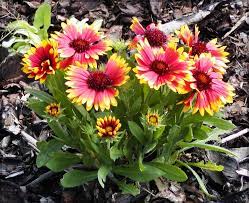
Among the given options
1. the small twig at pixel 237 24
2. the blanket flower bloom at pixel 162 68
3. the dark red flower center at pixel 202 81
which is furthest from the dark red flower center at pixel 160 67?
the small twig at pixel 237 24

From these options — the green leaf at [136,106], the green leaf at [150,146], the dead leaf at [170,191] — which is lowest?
the dead leaf at [170,191]

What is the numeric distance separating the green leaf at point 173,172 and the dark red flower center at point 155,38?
471 millimetres

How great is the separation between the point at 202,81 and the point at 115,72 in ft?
0.99

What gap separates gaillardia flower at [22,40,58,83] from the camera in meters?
1.81

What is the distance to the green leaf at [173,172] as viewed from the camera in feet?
6.56

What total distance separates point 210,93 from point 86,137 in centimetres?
52

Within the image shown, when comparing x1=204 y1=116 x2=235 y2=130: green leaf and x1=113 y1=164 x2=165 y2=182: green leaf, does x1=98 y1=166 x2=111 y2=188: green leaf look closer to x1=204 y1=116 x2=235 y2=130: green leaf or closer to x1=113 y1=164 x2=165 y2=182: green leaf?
x1=113 y1=164 x2=165 y2=182: green leaf

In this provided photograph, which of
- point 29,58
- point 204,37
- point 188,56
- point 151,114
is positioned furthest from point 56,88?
point 204,37

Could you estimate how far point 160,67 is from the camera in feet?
5.82

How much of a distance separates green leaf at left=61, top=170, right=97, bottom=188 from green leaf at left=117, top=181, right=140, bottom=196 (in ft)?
0.36

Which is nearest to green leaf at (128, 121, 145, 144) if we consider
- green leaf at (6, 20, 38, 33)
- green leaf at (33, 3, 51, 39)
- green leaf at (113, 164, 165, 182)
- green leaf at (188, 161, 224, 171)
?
green leaf at (113, 164, 165, 182)

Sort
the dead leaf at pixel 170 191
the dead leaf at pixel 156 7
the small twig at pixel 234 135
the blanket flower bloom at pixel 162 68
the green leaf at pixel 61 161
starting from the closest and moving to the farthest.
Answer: the blanket flower bloom at pixel 162 68, the green leaf at pixel 61 161, the dead leaf at pixel 170 191, the small twig at pixel 234 135, the dead leaf at pixel 156 7

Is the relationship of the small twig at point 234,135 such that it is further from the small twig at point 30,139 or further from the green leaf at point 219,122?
the small twig at point 30,139

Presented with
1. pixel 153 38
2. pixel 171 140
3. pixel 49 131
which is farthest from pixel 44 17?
pixel 171 140
